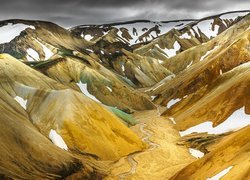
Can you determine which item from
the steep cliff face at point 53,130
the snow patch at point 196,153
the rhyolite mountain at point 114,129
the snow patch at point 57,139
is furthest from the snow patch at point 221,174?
the snow patch at point 57,139

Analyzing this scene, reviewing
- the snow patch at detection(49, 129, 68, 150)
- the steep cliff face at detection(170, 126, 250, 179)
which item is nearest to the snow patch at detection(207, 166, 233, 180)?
the steep cliff face at detection(170, 126, 250, 179)

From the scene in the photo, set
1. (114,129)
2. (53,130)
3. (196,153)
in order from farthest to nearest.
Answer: (114,129), (196,153), (53,130)

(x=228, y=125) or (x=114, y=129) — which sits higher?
(x=114, y=129)

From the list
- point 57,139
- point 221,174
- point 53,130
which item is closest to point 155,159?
point 57,139

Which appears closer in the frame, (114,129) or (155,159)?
(155,159)

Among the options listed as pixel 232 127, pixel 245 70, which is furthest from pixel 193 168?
pixel 245 70

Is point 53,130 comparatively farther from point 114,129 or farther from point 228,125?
point 228,125

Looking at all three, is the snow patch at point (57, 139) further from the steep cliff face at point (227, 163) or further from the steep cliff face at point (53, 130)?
the steep cliff face at point (227, 163)
